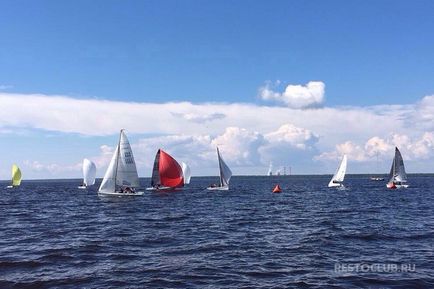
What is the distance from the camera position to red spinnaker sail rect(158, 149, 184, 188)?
9400 cm

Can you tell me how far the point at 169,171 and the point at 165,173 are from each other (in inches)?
40.8

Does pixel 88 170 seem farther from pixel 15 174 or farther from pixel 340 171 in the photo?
pixel 340 171

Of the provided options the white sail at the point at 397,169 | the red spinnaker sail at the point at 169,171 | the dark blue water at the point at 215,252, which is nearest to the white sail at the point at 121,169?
the red spinnaker sail at the point at 169,171

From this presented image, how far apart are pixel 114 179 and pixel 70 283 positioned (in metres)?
57.1

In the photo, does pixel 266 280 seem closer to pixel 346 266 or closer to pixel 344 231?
pixel 346 266

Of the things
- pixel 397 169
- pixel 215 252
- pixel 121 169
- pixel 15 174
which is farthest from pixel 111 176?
pixel 15 174

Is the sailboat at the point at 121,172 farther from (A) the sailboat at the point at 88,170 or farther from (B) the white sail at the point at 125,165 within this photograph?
(A) the sailboat at the point at 88,170

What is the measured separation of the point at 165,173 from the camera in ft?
316

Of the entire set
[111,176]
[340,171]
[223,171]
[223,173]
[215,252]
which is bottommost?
[215,252]

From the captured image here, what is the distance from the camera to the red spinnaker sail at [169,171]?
94000mm

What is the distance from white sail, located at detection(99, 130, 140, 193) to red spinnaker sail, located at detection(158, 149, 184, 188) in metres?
16.6

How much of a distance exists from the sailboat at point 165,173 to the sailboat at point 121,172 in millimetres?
16781

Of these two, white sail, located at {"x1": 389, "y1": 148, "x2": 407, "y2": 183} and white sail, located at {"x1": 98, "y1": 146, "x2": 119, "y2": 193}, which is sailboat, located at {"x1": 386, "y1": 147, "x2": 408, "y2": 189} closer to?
white sail, located at {"x1": 389, "y1": 148, "x2": 407, "y2": 183}

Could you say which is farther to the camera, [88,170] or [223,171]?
[88,170]
